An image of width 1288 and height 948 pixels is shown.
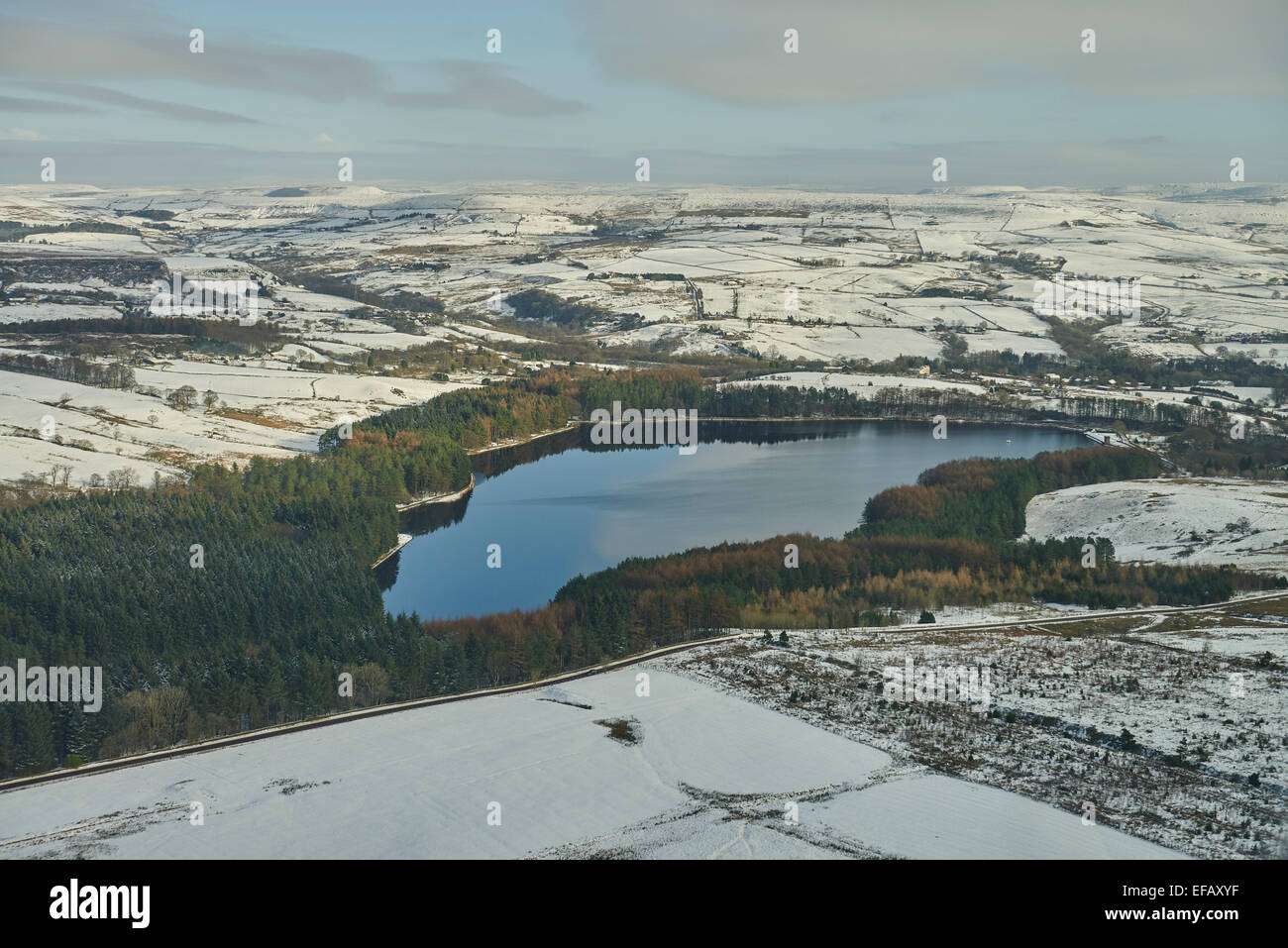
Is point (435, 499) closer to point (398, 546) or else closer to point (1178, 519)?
point (398, 546)

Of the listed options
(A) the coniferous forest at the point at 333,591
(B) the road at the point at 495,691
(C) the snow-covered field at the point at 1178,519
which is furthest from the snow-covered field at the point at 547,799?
(C) the snow-covered field at the point at 1178,519

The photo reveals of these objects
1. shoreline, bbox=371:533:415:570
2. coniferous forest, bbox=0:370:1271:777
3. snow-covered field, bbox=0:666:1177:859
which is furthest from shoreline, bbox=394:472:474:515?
snow-covered field, bbox=0:666:1177:859

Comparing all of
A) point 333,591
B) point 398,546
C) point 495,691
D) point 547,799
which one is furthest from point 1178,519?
point 547,799

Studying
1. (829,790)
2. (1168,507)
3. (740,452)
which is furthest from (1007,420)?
(829,790)

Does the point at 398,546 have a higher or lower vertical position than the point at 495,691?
higher

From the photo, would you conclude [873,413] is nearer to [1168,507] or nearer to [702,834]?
[1168,507]

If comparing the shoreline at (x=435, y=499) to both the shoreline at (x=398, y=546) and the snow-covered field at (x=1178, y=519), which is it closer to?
the shoreline at (x=398, y=546)

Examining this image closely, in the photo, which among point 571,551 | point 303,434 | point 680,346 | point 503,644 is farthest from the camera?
point 680,346

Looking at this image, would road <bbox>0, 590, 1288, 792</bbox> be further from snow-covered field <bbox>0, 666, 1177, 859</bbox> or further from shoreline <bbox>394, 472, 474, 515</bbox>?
shoreline <bbox>394, 472, 474, 515</bbox>
